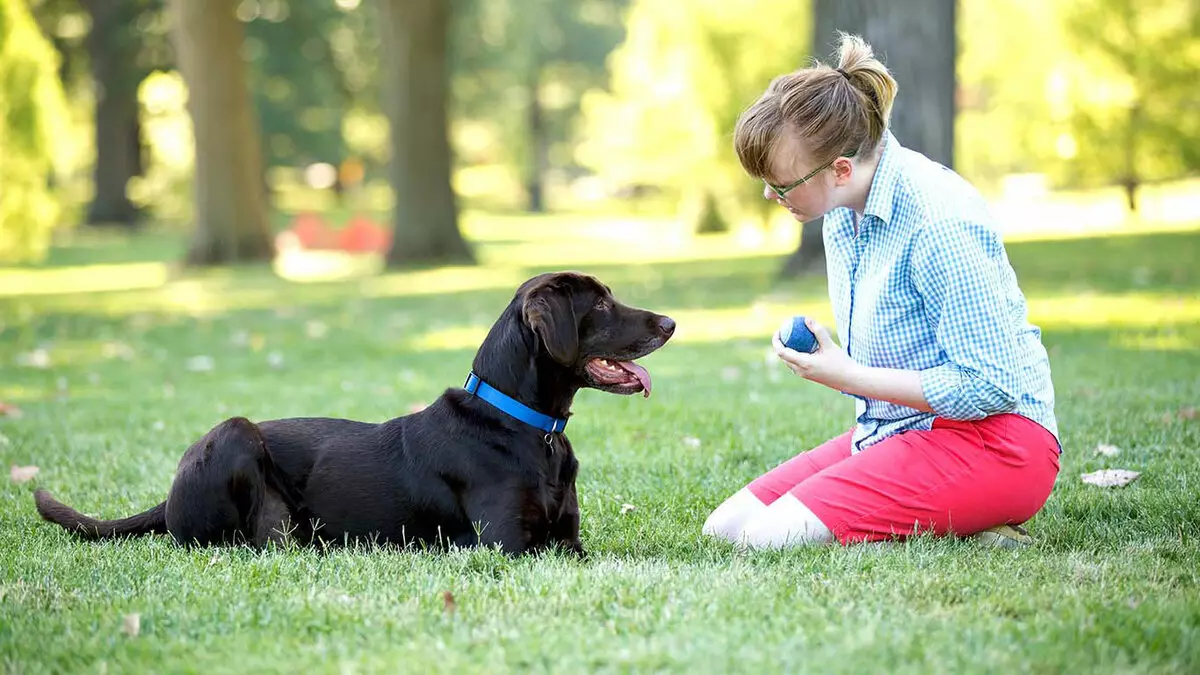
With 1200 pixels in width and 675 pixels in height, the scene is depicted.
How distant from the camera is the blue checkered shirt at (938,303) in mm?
4328

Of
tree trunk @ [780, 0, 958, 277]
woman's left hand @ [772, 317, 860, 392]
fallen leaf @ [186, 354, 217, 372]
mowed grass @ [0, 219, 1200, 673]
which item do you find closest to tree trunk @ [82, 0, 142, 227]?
mowed grass @ [0, 219, 1200, 673]

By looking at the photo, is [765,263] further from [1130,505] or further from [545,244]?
[1130,505]

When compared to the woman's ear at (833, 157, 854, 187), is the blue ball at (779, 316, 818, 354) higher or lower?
lower

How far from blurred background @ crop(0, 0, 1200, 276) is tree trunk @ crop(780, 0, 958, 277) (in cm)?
2

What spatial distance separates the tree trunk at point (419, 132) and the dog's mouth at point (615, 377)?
17854mm

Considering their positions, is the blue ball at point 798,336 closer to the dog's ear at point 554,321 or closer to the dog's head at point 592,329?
the dog's head at point 592,329

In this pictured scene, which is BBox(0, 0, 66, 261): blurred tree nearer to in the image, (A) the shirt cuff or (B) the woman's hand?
(B) the woman's hand

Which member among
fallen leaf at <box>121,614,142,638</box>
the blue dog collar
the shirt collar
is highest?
the shirt collar

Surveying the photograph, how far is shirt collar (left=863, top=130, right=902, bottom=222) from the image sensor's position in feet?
14.8

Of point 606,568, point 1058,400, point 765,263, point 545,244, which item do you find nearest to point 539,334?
point 606,568

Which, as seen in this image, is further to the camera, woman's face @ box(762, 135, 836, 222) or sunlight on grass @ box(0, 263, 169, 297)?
sunlight on grass @ box(0, 263, 169, 297)

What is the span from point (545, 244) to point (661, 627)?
2791 cm

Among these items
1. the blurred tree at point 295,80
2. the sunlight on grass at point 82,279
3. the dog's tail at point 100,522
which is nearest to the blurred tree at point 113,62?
the blurred tree at point 295,80

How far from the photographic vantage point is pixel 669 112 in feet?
115
